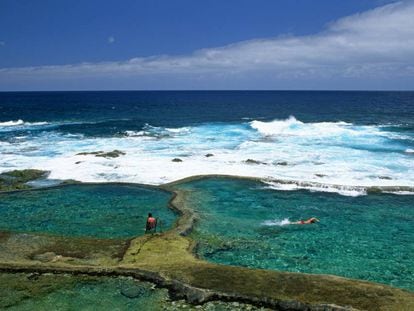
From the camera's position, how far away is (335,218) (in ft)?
84.2

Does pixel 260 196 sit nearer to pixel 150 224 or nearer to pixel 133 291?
pixel 150 224

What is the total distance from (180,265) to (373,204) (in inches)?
609

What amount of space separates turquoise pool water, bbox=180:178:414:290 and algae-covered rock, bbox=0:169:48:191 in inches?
459

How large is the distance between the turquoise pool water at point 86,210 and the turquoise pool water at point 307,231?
2947 millimetres

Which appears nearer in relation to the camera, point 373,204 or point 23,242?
point 23,242

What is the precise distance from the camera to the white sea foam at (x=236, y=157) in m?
34.3

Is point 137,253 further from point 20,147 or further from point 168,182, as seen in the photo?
point 20,147

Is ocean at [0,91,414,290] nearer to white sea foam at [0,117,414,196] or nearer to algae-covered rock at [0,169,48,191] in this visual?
white sea foam at [0,117,414,196]

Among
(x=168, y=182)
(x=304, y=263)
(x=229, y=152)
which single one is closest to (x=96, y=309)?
(x=304, y=263)

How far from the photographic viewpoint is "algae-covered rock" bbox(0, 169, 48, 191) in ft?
105

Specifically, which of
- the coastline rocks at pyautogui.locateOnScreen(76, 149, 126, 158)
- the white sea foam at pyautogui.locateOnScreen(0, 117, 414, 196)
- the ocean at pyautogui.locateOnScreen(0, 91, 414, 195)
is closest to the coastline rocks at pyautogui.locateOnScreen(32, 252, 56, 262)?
the white sea foam at pyautogui.locateOnScreen(0, 117, 414, 196)

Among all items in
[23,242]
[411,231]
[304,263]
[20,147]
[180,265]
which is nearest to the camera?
[180,265]

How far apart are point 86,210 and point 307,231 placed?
12675mm

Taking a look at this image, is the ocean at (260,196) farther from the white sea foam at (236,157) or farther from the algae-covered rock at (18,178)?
the algae-covered rock at (18,178)
